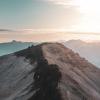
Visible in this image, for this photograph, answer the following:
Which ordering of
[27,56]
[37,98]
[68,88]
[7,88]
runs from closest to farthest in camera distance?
[37,98] → [68,88] → [7,88] → [27,56]

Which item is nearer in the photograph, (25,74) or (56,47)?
(25,74)

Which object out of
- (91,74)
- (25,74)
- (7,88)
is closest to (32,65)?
(25,74)

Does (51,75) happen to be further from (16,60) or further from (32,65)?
(16,60)

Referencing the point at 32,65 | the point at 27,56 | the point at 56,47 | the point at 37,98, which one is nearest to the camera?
the point at 37,98

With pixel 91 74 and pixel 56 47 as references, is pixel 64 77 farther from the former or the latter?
pixel 56 47

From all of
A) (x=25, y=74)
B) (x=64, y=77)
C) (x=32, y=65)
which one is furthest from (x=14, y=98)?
(x=32, y=65)

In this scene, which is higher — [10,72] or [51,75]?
[51,75]
